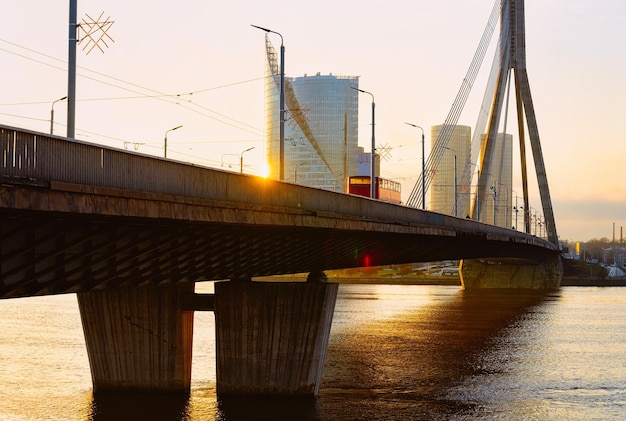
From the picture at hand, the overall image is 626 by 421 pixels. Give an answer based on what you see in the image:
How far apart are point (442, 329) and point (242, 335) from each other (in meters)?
38.2

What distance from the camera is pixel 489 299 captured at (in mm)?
111062

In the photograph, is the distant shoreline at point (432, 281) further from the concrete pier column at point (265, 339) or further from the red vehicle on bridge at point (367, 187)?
the concrete pier column at point (265, 339)

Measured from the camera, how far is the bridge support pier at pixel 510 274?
13462 cm

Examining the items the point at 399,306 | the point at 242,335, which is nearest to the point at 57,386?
the point at 242,335

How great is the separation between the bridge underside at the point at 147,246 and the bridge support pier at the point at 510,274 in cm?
9423

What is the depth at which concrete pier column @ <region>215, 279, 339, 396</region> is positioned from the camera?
35.7 m

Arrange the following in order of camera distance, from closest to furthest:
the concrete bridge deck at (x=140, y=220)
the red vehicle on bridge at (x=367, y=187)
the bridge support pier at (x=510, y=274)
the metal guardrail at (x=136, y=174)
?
the metal guardrail at (x=136, y=174) → the concrete bridge deck at (x=140, y=220) → the red vehicle on bridge at (x=367, y=187) → the bridge support pier at (x=510, y=274)

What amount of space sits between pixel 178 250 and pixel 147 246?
7.64 feet

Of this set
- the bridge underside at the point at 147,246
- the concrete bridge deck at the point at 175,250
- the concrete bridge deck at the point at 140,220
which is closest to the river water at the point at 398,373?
the concrete bridge deck at the point at 175,250

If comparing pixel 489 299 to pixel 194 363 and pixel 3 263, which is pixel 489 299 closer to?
pixel 194 363

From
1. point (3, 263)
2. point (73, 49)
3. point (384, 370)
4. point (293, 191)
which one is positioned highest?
point (73, 49)

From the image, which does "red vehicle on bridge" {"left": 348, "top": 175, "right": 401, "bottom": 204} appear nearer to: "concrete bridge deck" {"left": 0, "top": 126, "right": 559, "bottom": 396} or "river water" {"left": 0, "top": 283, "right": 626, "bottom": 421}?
"river water" {"left": 0, "top": 283, "right": 626, "bottom": 421}

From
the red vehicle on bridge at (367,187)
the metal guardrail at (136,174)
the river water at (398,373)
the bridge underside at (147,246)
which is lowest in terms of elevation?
the river water at (398,373)

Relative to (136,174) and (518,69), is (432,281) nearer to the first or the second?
(518,69)
